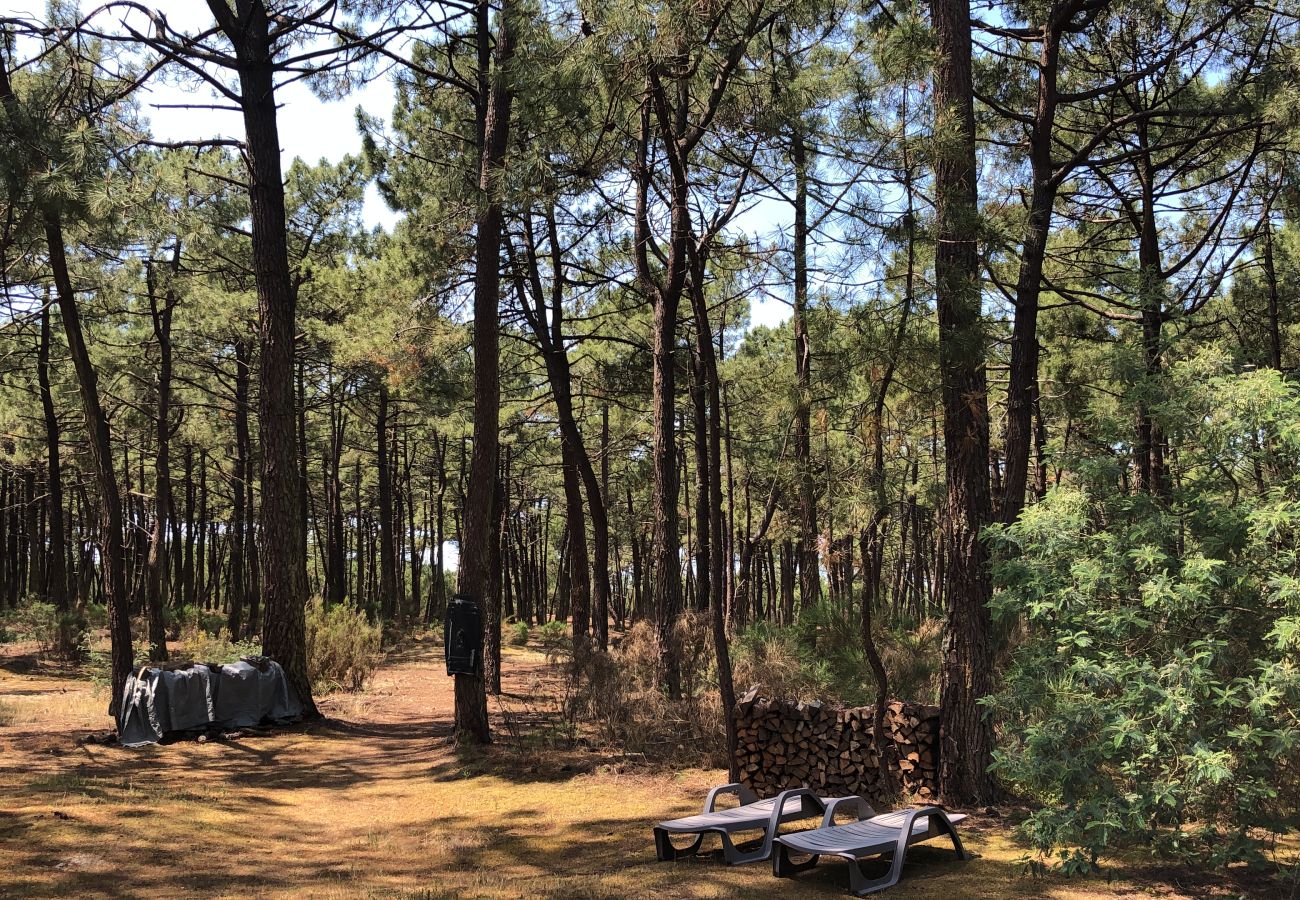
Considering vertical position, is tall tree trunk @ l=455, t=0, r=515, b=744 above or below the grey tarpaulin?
above

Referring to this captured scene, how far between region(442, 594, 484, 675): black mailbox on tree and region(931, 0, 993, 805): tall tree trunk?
191 inches

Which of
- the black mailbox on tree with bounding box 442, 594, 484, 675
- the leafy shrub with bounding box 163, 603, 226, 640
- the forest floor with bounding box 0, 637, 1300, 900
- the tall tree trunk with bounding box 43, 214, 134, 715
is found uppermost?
the tall tree trunk with bounding box 43, 214, 134, 715

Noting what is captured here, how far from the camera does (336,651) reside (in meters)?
12.9

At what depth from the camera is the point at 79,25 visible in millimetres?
9742

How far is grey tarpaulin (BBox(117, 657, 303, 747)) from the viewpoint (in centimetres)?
914

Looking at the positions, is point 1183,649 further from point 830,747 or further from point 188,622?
point 188,622

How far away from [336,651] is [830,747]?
8.51m

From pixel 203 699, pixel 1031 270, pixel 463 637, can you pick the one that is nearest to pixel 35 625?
pixel 203 699

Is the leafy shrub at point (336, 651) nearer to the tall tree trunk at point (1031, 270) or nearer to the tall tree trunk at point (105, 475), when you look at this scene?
the tall tree trunk at point (105, 475)

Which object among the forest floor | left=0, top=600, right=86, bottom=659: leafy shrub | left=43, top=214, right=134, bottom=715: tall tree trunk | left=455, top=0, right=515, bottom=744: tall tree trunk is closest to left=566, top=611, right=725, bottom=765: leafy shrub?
the forest floor

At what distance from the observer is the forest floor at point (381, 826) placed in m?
4.91

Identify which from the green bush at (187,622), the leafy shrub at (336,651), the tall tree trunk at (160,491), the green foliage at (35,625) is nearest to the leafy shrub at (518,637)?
the green bush at (187,622)

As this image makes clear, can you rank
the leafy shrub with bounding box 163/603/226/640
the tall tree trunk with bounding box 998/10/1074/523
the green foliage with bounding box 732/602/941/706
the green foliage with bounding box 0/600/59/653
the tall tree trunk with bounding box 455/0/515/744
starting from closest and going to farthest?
the tall tree trunk with bounding box 998/10/1074/523 < the green foliage with bounding box 732/602/941/706 < the tall tree trunk with bounding box 455/0/515/744 < the green foliage with bounding box 0/600/59/653 < the leafy shrub with bounding box 163/603/226/640

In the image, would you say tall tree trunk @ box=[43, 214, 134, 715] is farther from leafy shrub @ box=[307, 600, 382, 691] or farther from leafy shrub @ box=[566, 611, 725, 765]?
→ leafy shrub @ box=[566, 611, 725, 765]
